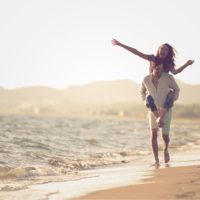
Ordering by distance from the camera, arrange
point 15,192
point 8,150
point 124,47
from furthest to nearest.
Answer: point 8,150
point 124,47
point 15,192

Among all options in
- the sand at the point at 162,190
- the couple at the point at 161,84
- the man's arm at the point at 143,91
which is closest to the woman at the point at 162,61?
the couple at the point at 161,84

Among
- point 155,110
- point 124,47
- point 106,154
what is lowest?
point 106,154

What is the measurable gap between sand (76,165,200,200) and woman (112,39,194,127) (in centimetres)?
224

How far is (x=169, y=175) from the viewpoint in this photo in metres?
6.53

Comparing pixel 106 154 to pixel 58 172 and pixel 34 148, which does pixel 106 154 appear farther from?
pixel 58 172

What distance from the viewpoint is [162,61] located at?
28.2 feet

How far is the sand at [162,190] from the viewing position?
16.8 feet

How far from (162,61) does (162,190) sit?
11.7 ft

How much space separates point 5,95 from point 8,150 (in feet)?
620

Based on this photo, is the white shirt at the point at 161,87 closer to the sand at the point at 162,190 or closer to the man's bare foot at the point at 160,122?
the man's bare foot at the point at 160,122

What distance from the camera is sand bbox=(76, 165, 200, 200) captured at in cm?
511

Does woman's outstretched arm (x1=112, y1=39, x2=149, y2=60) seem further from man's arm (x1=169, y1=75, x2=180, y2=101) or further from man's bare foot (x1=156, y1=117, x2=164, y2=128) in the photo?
man's bare foot (x1=156, y1=117, x2=164, y2=128)

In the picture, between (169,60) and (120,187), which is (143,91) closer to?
(169,60)

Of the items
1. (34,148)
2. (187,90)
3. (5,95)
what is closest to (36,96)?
(5,95)
